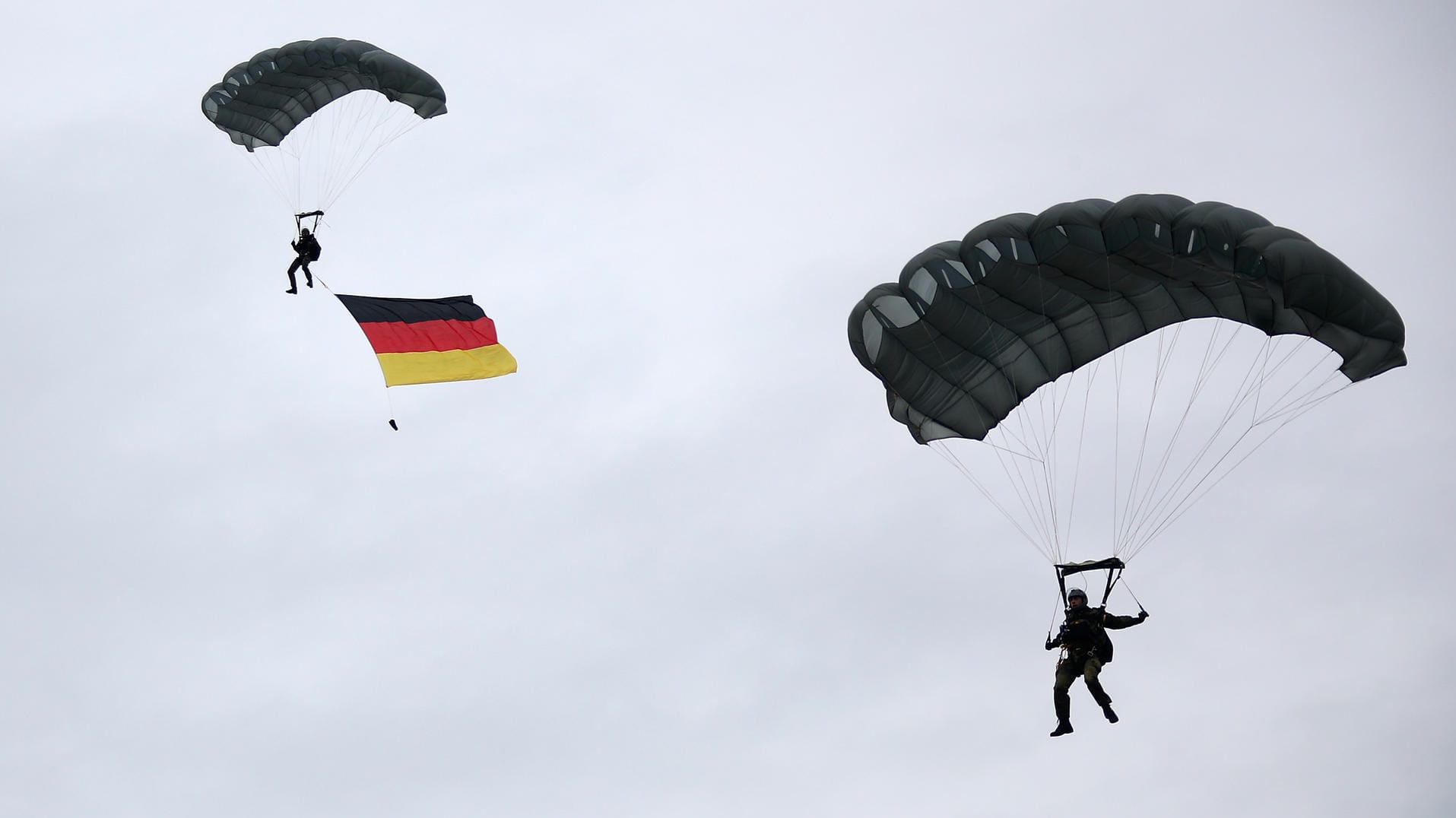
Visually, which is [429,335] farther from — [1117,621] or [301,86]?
[1117,621]

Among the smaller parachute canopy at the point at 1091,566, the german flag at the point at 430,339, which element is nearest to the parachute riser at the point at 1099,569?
the smaller parachute canopy at the point at 1091,566

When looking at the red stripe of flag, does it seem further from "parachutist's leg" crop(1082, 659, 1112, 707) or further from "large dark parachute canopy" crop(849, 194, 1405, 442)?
"parachutist's leg" crop(1082, 659, 1112, 707)

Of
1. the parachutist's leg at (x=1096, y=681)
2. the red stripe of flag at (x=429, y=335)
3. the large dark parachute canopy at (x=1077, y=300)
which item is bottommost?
the parachutist's leg at (x=1096, y=681)

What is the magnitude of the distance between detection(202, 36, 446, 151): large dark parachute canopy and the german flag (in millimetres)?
2979

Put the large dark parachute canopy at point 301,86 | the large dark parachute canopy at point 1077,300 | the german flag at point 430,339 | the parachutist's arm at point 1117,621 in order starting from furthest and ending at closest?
the large dark parachute canopy at point 301,86, the german flag at point 430,339, the parachutist's arm at point 1117,621, the large dark parachute canopy at point 1077,300

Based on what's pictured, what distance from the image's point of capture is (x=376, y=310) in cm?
2648

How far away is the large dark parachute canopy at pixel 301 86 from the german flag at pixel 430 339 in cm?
298

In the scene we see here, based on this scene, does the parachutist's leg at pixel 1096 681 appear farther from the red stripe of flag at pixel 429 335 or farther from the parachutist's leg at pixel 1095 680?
the red stripe of flag at pixel 429 335

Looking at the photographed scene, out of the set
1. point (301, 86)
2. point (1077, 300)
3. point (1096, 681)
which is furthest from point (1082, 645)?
point (301, 86)

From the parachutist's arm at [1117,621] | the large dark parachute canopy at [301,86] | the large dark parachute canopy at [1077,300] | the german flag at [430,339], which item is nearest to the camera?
the large dark parachute canopy at [1077,300]

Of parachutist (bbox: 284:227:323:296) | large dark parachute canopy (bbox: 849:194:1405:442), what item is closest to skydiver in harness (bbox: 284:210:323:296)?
parachutist (bbox: 284:227:323:296)

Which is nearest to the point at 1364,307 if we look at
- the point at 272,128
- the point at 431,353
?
the point at 431,353

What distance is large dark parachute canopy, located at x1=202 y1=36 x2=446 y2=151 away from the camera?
2680cm

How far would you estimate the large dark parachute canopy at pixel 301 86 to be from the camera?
2680cm
